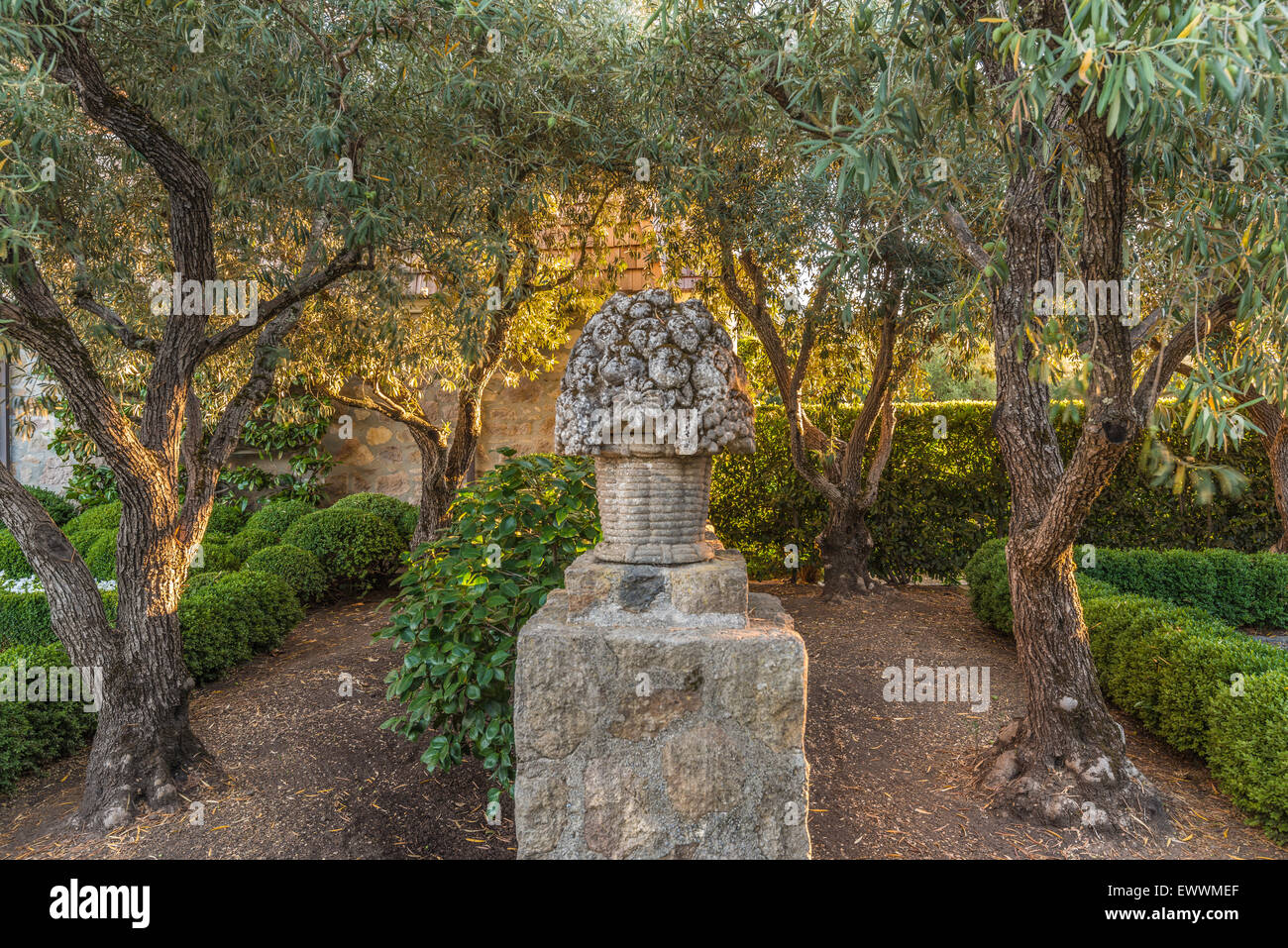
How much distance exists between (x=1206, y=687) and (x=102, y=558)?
8.74 m

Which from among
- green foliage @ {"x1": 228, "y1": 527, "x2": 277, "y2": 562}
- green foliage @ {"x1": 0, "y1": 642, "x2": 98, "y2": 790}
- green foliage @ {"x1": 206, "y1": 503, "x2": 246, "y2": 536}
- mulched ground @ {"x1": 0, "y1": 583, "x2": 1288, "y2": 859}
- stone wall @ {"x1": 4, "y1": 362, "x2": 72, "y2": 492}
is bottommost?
mulched ground @ {"x1": 0, "y1": 583, "x2": 1288, "y2": 859}

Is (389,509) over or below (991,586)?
over

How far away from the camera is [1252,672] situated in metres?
4.00

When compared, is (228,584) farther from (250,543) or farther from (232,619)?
(250,543)

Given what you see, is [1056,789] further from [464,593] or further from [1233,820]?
[464,593]

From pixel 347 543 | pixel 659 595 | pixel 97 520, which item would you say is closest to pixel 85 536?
pixel 97 520

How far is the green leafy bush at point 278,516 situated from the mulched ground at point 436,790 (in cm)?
280

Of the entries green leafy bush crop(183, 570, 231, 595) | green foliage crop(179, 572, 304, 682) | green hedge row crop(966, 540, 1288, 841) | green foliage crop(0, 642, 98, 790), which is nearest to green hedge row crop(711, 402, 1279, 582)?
green hedge row crop(966, 540, 1288, 841)

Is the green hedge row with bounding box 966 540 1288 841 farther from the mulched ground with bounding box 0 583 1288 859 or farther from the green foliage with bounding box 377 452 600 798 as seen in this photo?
the green foliage with bounding box 377 452 600 798

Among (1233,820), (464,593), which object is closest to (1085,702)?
(1233,820)

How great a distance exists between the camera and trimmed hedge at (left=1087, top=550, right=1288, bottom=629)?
6.48 metres

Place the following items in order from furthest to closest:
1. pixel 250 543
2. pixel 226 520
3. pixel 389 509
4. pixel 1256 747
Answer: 1. pixel 226 520
2. pixel 389 509
3. pixel 250 543
4. pixel 1256 747

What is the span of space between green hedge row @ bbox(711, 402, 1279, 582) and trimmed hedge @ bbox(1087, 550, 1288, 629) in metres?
1.10

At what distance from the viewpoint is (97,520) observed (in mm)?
8359
